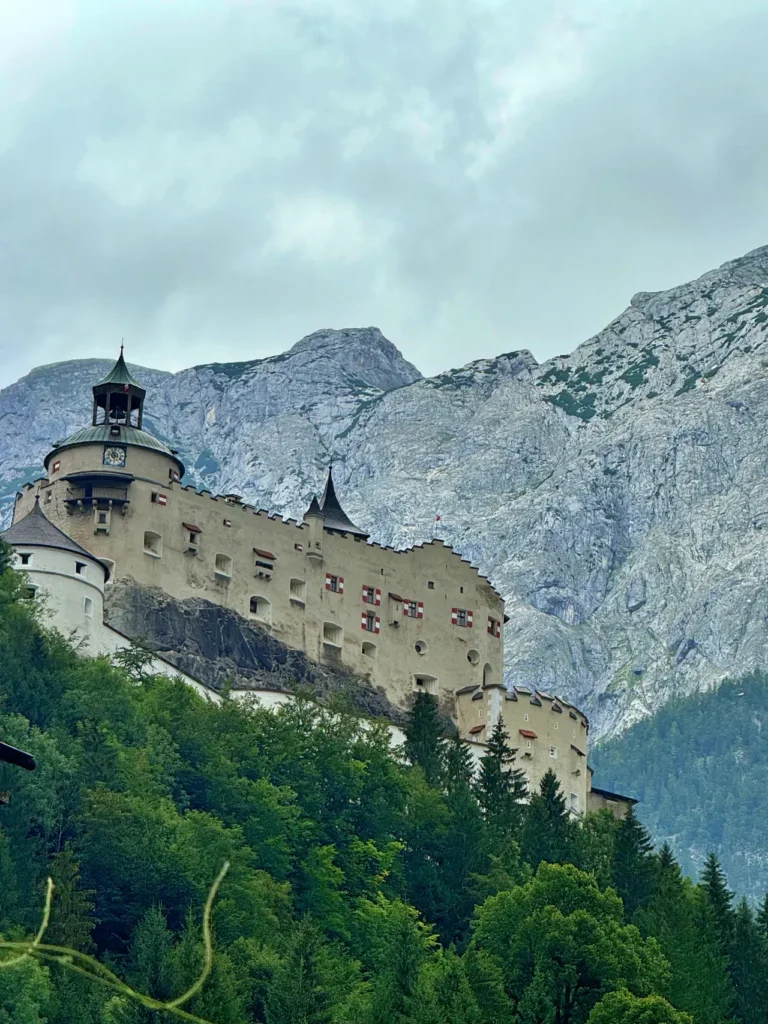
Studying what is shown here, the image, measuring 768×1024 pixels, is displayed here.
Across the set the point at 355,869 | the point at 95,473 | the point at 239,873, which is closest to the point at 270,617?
the point at 95,473

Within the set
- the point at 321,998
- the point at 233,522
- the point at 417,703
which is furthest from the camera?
the point at 233,522

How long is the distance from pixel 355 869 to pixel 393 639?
2515 centimetres

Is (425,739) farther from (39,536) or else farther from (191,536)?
(39,536)

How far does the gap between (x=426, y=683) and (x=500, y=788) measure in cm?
1611

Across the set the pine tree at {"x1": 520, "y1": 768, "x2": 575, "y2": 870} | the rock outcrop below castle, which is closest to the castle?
the rock outcrop below castle

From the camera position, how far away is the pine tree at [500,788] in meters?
72.6

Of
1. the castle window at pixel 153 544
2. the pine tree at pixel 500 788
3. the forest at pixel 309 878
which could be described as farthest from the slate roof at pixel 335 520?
the forest at pixel 309 878

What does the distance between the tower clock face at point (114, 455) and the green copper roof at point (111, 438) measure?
0.26 meters

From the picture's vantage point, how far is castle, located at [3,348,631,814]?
8306 centimetres

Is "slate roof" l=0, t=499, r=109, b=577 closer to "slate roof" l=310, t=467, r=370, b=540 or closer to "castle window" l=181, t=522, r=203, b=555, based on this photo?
"castle window" l=181, t=522, r=203, b=555

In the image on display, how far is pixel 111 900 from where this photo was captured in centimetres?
5678

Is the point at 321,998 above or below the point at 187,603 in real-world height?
below

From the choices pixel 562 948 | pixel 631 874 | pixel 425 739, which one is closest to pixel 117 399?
pixel 425 739

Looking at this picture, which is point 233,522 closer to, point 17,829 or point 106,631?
point 106,631
